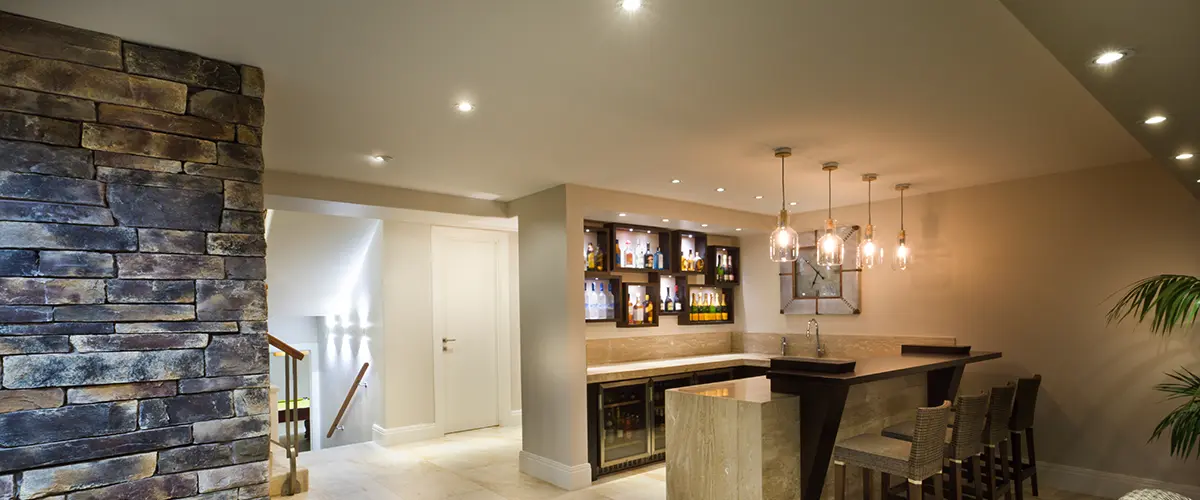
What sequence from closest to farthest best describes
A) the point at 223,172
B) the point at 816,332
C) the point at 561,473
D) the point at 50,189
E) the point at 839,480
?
the point at 50,189
the point at 223,172
the point at 839,480
the point at 561,473
the point at 816,332

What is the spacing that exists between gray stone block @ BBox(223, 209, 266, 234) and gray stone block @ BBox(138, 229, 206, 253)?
86 mm

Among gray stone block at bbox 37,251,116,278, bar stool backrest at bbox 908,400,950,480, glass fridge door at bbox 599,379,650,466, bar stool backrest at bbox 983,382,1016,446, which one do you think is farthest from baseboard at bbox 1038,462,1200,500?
gray stone block at bbox 37,251,116,278

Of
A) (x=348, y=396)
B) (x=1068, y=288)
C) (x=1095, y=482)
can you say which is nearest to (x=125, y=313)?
(x=348, y=396)

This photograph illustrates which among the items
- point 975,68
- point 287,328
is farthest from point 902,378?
point 287,328

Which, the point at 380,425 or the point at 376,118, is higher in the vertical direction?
the point at 376,118

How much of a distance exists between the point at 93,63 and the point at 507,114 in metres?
1.55

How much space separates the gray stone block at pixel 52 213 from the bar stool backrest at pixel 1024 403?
16.0ft

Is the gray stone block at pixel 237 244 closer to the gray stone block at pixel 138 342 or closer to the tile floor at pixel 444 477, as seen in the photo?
the gray stone block at pixel 138 342

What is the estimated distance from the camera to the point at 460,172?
4270 millimetres

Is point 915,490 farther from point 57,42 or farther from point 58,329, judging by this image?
point 57,42

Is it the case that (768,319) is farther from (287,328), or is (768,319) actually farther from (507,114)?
(287,328)

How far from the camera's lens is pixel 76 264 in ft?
6.36

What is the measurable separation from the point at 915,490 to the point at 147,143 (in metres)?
3.53

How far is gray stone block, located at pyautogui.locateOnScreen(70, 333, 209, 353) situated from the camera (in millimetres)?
1941
